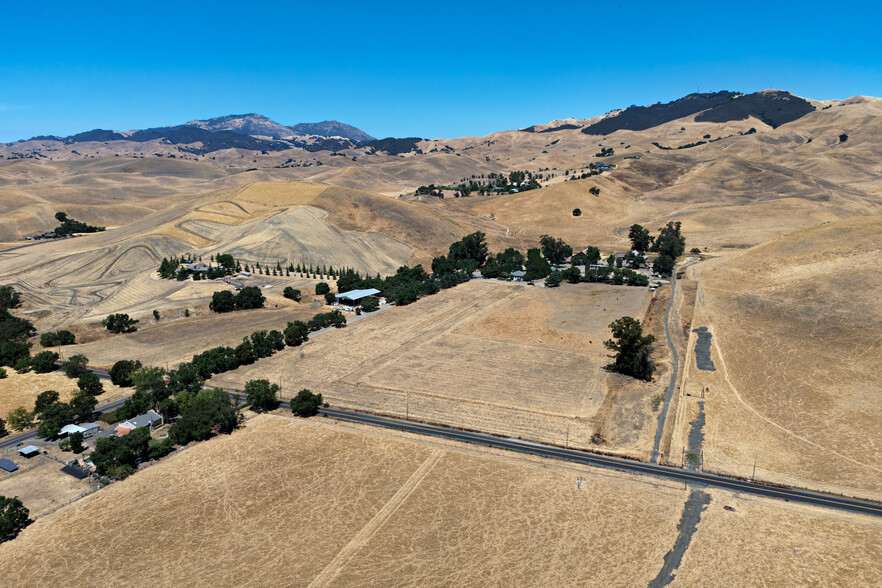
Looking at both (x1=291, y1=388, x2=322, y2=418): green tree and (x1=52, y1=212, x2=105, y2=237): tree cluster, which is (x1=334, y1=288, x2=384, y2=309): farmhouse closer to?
(x1=291, y1=388, x2=322, y2=418): green tree

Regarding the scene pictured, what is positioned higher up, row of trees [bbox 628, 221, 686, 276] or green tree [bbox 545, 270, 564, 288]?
row of trees [bbox 628, 221, 686, 276]

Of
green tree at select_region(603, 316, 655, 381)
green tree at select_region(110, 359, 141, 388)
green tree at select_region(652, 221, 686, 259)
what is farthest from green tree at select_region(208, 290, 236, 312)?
green tree at select_region(652, 221, 686, 259)

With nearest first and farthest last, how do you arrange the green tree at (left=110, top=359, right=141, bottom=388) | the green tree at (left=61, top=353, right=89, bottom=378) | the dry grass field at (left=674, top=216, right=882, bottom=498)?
1. the dry grass field at (left=674, top=216, right=882, bottom=498)
2. the green tree at (left=110, top=359, right=141, bottom=388)
3. the green tree at (left=61, top=353, right=89, bottom=378)

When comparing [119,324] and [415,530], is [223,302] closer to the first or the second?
[119,324]

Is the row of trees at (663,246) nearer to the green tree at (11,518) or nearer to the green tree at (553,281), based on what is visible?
the green tree at (553,281)

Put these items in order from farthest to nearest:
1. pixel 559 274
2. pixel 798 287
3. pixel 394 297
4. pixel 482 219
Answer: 1. pixel 482 219
2. pixel 559 274
3. pixel 394 297
4. pixel 798 287

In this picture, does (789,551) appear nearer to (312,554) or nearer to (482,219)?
(312,554)

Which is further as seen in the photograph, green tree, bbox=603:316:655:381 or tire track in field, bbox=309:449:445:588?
green tree, bbox=603:316:655:381

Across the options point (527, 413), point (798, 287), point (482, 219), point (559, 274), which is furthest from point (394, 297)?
point (482, 219)
